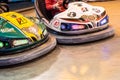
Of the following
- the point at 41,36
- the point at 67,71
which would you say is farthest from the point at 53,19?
the point at 67,71

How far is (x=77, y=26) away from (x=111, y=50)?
53cm

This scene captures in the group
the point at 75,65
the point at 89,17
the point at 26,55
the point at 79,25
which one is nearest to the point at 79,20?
the point at 79,25

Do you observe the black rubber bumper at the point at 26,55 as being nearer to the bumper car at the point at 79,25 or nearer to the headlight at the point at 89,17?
the bumper car at the point at 79,25

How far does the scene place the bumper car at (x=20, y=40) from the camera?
2.77 meters

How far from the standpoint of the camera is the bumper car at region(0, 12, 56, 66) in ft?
9.09

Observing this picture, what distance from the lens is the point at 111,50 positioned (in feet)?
10.4

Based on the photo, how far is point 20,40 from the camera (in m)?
2.85

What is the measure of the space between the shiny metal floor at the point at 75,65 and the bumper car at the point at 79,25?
99mm

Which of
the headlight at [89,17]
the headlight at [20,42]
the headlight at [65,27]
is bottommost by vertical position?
the headlight at [65,27]

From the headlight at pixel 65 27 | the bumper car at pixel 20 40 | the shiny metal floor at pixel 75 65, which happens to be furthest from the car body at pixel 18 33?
the headlight at pixel 65 27

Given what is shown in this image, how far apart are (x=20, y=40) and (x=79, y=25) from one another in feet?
2.86

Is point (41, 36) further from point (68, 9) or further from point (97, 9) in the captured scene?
point (97, 9)

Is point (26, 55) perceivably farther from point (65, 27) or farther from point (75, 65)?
point (65, 27)

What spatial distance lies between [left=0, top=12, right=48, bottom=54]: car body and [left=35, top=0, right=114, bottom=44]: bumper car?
1.06ft
